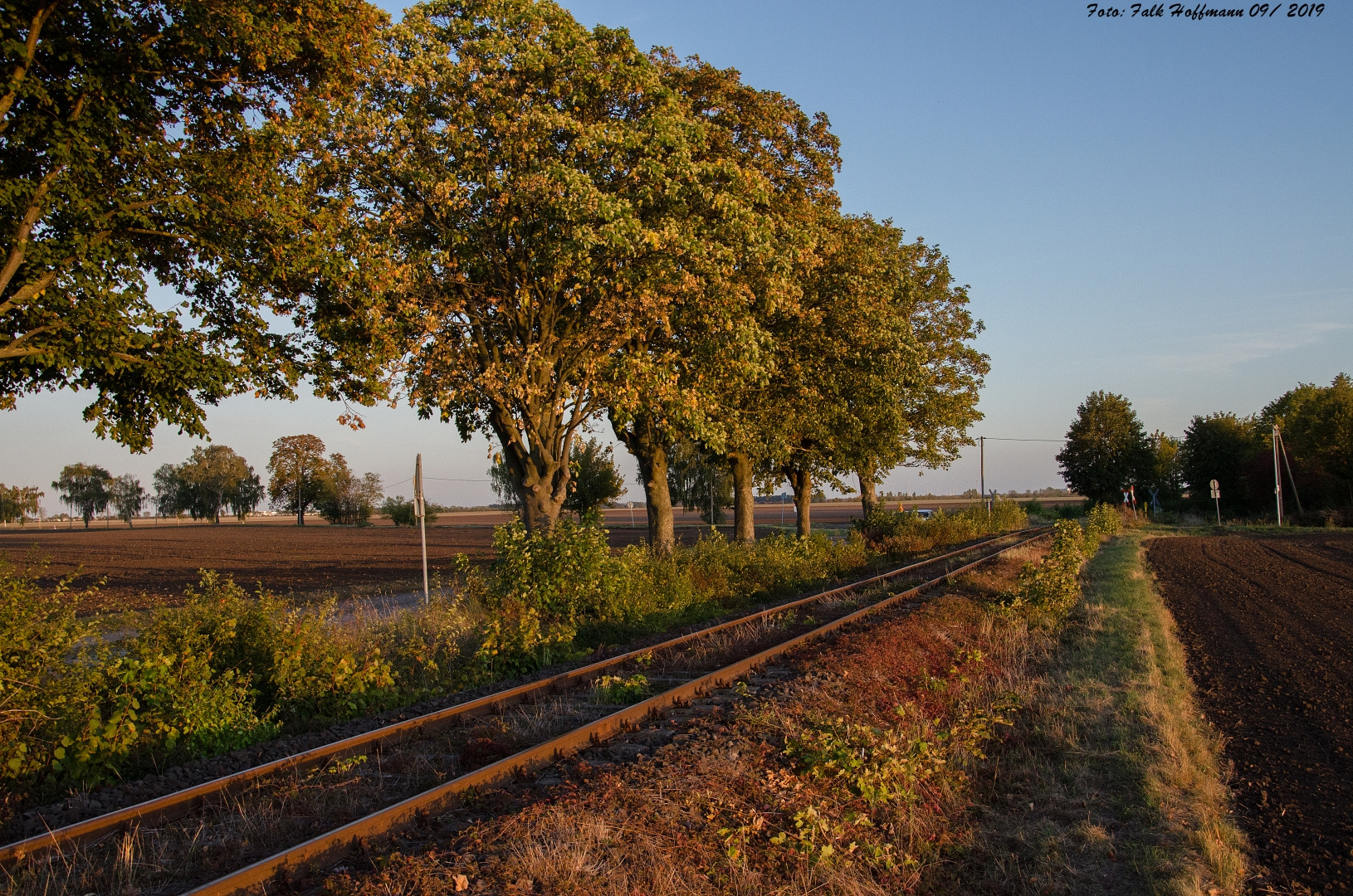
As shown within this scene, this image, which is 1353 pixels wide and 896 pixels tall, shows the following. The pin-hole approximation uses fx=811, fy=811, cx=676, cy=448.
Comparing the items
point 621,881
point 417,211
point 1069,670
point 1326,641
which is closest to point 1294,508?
point 1326,641

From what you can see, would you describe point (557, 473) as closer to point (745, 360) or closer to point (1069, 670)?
point (745, 360)

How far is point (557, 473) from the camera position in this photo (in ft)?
54.1

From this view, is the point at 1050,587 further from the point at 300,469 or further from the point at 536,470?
the point at 300,469

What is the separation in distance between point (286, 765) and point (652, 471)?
Result: 581 inches

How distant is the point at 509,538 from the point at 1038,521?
6580 cm

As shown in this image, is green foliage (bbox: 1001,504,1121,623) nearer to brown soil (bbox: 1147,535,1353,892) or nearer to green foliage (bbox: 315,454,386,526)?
brown soil (bbox: 1147,535,1353,892)

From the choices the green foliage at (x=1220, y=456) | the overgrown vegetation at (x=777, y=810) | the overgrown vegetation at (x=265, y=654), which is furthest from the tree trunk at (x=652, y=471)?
the green foliage at (x=1220, y=456)

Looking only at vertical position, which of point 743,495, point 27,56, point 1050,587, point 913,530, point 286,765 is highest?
point 27,56

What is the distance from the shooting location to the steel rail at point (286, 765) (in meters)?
4.89

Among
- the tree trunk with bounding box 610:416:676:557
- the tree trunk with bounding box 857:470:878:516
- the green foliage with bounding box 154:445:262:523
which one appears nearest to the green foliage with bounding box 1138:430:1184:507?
the tree trunk with bounding box 857:470:878:516

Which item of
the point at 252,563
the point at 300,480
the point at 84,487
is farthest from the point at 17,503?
the point at 252,563

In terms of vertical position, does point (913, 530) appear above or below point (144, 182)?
below

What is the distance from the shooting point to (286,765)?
6297 millimetres

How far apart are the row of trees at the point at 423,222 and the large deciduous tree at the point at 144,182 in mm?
44
